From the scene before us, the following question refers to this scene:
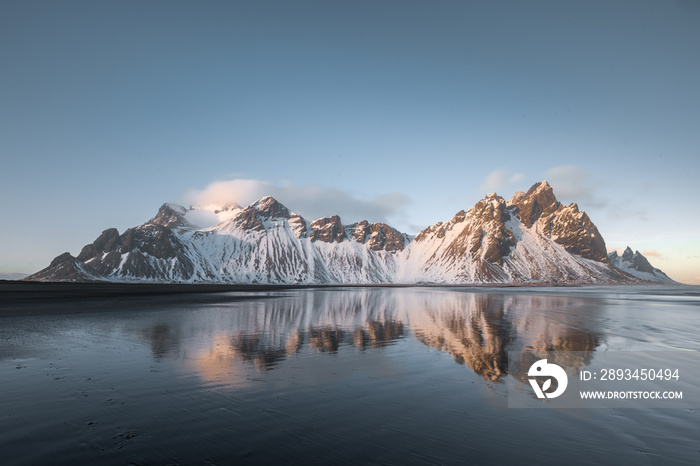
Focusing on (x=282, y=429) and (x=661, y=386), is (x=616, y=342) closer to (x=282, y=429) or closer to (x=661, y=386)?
(x=661, y=386)

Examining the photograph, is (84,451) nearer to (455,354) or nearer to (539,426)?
(539,426)

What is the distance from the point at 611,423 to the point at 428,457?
635 centimetres

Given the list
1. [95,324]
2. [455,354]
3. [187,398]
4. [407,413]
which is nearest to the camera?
[407,413]

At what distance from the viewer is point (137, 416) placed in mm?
10789

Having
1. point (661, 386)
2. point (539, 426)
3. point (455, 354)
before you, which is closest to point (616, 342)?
point (661, 386)

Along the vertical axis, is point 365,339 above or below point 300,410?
below

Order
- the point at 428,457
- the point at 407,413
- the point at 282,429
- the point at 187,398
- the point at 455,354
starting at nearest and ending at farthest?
the point at 428,457 < the point at 282,429 < the point at 407,413 < the point at 187,398 < the point at 455,354

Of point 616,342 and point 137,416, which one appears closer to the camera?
point 137,416

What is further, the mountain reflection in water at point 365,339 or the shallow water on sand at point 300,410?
the mountain reflection in water at point 365,339

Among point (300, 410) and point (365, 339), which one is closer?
point (300, 410)

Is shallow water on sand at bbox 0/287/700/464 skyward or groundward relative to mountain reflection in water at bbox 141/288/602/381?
skyward

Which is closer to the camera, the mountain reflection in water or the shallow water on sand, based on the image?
the shallow water on sand

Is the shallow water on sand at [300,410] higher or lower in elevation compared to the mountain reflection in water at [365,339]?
higher

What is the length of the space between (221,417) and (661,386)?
56.5 ft
